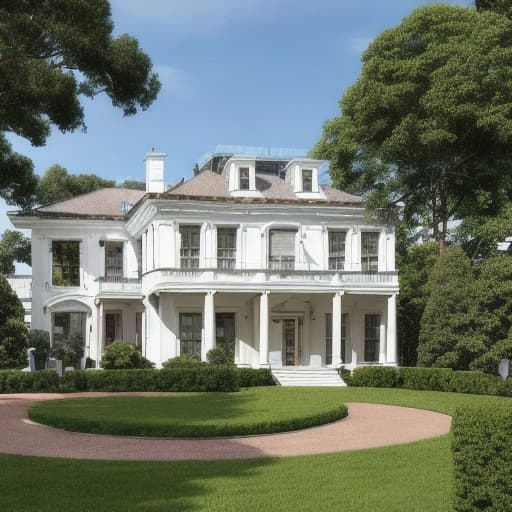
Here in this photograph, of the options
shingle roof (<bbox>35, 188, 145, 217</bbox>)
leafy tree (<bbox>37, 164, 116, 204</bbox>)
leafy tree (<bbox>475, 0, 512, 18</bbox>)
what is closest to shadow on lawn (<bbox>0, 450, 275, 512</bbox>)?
shingle roof (<bbox>35, 188, 145, 217</bbox>)

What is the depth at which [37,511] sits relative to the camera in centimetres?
1059

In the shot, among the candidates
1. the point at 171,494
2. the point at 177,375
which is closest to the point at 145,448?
the point at 171,494

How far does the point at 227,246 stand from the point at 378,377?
366 inches

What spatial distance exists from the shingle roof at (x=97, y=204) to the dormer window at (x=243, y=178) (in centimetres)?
753

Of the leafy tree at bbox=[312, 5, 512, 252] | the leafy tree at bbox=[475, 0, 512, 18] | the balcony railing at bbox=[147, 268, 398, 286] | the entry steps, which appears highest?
the leafy tree at bbox=[475, 0, 512, 18]

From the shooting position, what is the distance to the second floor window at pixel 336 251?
38375 millimetres

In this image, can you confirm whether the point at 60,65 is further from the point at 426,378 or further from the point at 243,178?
the point at 426,378

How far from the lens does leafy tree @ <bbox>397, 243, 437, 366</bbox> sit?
40688 millimetres

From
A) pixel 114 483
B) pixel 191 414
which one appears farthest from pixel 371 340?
pixel 114 483

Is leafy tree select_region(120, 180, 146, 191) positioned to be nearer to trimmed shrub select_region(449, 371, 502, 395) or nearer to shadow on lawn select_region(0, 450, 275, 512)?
trimmed shrub select_region(449, 371, 502, 395)

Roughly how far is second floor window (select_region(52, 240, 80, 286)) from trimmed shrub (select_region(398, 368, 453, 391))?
692 inches

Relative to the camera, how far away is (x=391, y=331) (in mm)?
36969

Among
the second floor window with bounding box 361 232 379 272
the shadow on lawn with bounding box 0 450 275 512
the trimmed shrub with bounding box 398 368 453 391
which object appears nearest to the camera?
the shadow on lawn with bounding box 0 450 275 512

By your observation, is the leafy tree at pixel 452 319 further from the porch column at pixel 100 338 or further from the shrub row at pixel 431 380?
the porch column at pixel 100 338
